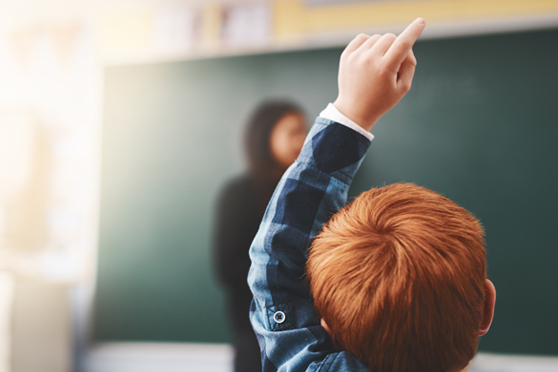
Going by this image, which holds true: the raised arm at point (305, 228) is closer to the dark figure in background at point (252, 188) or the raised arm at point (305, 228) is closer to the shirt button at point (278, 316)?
the shirt button at point (278, 316)

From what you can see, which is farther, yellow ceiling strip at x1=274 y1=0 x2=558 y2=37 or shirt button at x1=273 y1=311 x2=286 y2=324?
yellow ceiling strip at x1=274 y1=0 x2=558 y2=37

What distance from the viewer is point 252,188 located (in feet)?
4.26

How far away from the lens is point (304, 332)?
0.35 metres

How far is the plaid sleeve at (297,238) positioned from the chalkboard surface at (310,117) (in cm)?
87

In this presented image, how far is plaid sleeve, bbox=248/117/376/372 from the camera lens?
354 millimetres

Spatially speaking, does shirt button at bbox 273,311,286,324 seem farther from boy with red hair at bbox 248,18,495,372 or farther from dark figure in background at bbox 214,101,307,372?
dark figure in background at bbox 214,101,307,372

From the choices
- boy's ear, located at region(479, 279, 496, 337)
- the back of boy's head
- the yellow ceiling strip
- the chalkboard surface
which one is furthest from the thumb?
the yellow ceiling strip

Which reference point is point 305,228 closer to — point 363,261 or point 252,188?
point 363,261

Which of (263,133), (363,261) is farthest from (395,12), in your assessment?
(363,261)

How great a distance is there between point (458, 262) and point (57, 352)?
179 centimetres

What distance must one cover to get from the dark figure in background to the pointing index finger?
96 cm

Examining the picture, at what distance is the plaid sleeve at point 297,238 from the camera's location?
35 centimetres

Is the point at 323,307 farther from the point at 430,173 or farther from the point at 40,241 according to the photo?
the point at 40,241

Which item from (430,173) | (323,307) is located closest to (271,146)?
(430,173)
